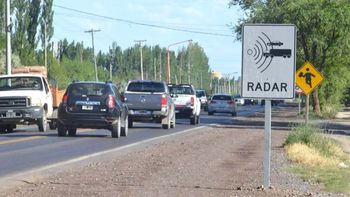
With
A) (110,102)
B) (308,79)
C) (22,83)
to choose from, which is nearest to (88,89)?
(110,102)

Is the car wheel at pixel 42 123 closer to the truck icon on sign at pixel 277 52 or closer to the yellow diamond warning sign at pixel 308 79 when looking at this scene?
the yellow diamond warning sign at pixel 308 79

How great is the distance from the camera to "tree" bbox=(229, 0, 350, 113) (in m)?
46.4

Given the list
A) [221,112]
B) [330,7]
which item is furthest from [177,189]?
[221,112]

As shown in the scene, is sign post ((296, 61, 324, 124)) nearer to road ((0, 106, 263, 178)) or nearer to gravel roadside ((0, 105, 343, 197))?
road ((0, 106, 263, 178))

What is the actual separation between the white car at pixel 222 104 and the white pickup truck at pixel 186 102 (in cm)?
1594

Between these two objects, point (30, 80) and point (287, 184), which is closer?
point (287, 184)

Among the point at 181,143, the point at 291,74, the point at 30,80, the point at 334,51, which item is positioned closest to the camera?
the point at 291,74

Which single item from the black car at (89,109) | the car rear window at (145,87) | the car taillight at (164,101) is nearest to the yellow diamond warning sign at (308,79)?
the car taillight at (164,101)

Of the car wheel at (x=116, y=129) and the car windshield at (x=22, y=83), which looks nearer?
the car wheel at (x=116, y=129)

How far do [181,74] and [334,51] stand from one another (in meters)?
105

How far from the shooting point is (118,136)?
26.1 m

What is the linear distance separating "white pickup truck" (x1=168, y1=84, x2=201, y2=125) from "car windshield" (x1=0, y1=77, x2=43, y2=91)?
11586 millimetres

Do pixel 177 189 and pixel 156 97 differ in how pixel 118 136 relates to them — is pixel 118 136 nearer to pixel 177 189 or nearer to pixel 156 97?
pixel 156 97

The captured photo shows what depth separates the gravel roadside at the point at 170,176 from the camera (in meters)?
12.5
